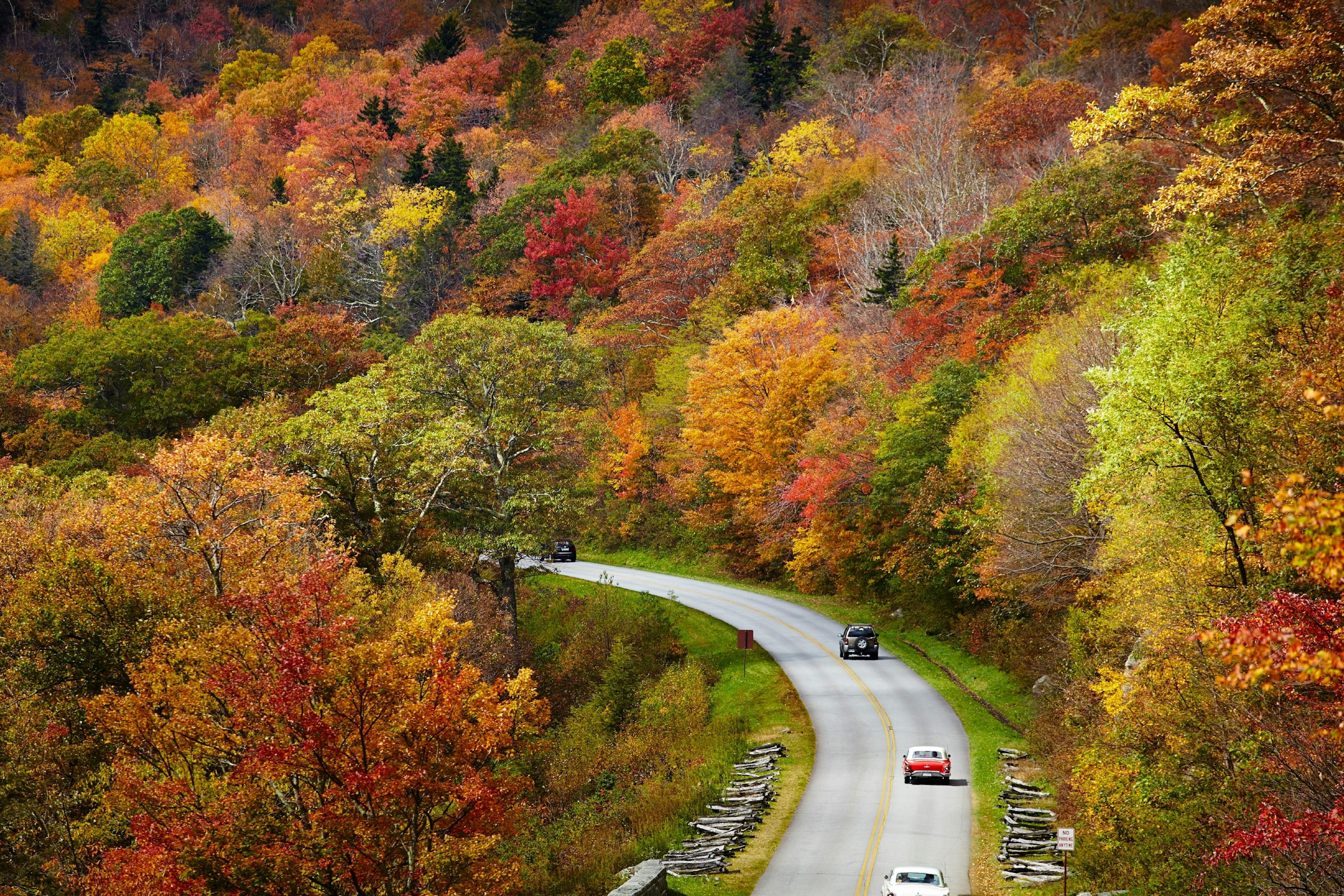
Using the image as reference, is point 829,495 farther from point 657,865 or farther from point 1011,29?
point 1011,29

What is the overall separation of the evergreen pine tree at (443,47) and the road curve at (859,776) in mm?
85584

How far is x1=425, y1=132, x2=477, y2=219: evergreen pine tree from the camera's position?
81.2m

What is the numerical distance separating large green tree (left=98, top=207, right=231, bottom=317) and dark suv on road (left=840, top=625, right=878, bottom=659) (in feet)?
196

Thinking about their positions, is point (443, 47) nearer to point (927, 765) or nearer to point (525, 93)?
point (525, 93)

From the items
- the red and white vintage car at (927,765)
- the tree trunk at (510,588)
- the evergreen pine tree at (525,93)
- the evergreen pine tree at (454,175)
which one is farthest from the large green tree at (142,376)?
the evergreen pine tree at (525,93)

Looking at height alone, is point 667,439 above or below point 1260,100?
below

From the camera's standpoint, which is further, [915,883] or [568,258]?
[568,258]

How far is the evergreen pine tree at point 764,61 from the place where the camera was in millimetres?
88625

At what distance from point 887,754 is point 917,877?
10.4 meters

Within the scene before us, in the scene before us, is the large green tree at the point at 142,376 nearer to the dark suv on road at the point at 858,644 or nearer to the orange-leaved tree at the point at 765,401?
the orange-leaved tree at the point at 765,401

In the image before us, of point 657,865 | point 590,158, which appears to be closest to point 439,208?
point 590,158

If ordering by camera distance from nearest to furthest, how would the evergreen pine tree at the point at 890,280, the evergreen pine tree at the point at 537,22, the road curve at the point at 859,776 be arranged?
1. the road curve at the point at 859,776
2. the evergreen pine tree at the point at 890,280
3. the evergreen pine tree at the point at 537,22

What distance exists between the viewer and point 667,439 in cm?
5969

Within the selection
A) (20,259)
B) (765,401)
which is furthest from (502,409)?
(20,259)
